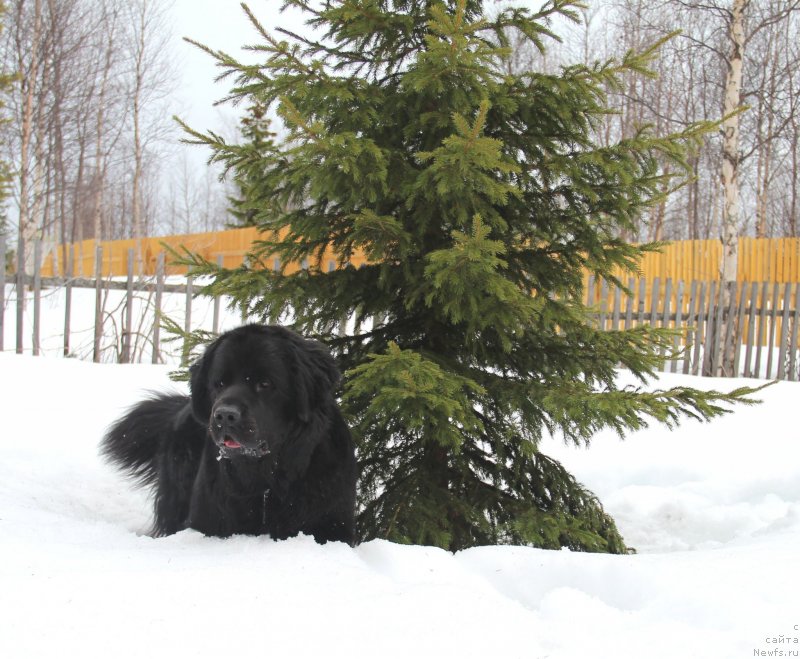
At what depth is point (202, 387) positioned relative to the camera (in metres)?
3.00

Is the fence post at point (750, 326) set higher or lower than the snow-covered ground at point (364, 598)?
higher

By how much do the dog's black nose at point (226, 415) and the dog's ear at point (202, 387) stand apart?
471 millimetres

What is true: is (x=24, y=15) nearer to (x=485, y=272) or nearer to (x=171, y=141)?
(x=171, y=141)

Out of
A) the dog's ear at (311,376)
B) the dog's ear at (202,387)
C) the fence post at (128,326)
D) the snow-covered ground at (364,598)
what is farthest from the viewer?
the fence post at (128,326)

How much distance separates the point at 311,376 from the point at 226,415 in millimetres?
538

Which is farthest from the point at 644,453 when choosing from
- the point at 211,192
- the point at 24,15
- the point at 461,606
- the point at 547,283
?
the point at 211,192

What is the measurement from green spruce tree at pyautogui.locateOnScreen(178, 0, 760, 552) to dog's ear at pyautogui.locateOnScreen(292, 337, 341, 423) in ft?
0.50

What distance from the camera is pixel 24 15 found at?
16.1 metres

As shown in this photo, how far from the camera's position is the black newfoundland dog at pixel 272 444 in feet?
9.09

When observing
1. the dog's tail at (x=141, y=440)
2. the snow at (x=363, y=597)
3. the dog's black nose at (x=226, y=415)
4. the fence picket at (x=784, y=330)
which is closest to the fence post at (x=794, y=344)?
the fence picket at (x=784, y=330)

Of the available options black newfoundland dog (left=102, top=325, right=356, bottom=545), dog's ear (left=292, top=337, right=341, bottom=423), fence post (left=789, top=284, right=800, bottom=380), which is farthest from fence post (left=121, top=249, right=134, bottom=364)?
fence post (left=789, top=284, right=800, bottom=380)

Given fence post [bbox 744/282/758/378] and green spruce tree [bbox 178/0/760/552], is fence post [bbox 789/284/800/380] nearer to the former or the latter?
fence post [bbox 744/282/758/378]

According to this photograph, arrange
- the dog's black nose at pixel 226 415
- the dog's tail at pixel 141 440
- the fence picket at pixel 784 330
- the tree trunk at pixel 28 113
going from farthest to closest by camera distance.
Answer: the tree trunk at pixel 28 113, the fence picket at pixel 784 330, the dog's tail at pixel 141 440, the dog's black nose at pixel 226 415

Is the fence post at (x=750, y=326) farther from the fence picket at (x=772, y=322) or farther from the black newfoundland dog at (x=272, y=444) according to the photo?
the black newfoundland dog at (x=272, y=444)
